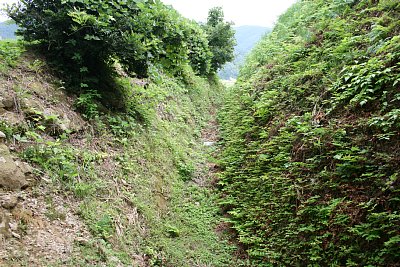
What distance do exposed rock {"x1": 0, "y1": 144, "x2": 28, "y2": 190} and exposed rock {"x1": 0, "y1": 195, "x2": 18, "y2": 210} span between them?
14 centimetres

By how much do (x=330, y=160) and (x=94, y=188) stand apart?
353 centimetres

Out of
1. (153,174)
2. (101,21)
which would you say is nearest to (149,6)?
(101,21)

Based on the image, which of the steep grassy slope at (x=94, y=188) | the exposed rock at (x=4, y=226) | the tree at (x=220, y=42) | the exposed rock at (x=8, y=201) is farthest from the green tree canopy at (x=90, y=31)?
the tree at (x=220, y=42)

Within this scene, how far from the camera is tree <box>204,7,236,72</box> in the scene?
1759 cm

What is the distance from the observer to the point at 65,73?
17.2ft

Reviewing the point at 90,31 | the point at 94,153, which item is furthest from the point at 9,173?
the point at 90,31

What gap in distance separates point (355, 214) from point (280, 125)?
112 inches

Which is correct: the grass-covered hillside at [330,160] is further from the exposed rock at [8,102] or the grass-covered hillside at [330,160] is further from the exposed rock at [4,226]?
the exposed rock at [8,102]

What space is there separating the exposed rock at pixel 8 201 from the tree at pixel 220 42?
1566 cm

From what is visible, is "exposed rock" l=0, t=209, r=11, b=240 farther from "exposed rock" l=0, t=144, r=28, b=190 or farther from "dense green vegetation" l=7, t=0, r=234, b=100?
"dense green vegetation" l=7, t=0, r=234, b=100

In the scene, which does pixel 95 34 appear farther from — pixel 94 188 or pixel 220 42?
pixel 220 42

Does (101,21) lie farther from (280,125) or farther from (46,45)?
(280,125)

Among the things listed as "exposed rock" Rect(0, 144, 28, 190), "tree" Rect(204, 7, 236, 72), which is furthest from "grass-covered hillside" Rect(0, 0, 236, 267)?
"tree" Rect(204, 7, 236, 72)

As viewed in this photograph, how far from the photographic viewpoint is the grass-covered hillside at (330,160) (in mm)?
3330
